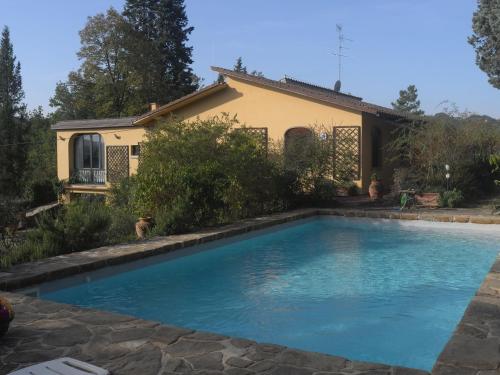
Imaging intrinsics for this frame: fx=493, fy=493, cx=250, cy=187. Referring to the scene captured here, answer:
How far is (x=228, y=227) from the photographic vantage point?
1069 cm

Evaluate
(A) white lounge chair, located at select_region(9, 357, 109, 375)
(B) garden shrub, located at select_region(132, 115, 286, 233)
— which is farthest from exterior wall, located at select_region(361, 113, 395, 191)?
(A) white lounge chair, located at select_region(9, 357, 109, 375)

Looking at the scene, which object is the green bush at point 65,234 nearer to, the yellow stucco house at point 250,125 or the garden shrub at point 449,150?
the yellow stucco house at point 250,125

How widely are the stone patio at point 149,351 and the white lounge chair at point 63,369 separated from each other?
157 millimetres

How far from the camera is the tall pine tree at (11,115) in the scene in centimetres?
2512

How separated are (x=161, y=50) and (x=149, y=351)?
36626mm

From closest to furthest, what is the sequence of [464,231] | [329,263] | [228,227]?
[329,263] → [228,227] → [464,231]

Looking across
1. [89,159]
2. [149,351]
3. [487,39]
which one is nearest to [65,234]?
[149,351]

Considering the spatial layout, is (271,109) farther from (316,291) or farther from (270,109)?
(316,291)

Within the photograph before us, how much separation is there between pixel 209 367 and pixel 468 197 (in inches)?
560

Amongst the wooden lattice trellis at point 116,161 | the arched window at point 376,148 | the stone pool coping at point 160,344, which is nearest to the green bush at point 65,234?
the stone pool coping at point 160,344

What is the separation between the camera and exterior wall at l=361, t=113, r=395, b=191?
17.3 m

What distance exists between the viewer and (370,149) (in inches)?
704

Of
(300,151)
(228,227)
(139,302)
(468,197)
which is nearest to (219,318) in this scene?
(139,302)

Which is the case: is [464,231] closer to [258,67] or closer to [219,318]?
[219,318]
